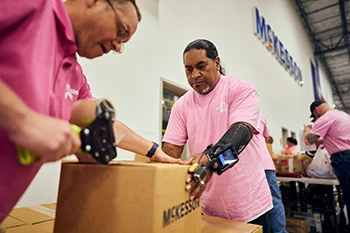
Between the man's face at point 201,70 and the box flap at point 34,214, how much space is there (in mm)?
938

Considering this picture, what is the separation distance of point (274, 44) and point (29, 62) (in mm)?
6673

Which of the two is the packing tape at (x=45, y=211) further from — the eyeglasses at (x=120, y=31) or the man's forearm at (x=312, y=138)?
the man's forearm at (x=312, y=138)

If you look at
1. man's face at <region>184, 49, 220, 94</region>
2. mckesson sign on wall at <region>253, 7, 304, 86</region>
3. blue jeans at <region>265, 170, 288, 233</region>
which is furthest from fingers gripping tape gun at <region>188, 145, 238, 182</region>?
mckesson sign on wall at <region>253, 7, 304, 86</region>

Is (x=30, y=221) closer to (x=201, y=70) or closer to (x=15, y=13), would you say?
(x=15, y=13)

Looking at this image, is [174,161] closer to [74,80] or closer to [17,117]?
[74,80]

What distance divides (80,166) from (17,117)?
0.38 metres

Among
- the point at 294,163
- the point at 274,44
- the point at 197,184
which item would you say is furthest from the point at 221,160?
the point at 274,44

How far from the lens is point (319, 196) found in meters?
2.78

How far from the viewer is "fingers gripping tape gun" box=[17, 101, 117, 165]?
0.45 metres

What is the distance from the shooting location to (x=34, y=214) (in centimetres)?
109

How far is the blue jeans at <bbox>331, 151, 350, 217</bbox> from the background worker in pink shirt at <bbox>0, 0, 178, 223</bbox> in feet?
9.16

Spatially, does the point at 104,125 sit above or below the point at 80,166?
above

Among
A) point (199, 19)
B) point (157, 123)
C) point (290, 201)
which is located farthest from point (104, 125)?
point (290, 201)

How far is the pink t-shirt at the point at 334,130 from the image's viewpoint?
2.47 m
